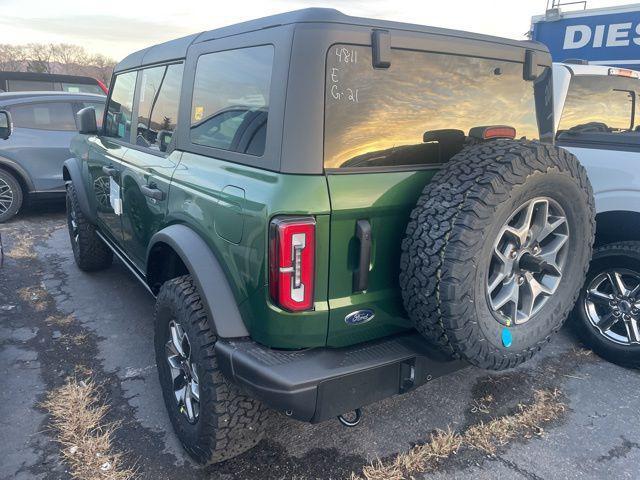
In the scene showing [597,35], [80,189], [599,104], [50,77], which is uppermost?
[597,35]

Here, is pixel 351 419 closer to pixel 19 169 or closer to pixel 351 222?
pixel 351 222

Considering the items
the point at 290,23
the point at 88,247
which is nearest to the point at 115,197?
the point at 88,247

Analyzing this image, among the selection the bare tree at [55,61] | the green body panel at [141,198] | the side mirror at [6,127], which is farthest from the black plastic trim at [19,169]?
the bare tree at [55,61]

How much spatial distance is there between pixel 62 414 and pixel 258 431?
3.90 ft

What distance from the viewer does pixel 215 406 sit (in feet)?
6.94

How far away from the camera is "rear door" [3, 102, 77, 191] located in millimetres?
6594

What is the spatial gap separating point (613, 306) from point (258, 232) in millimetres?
2618

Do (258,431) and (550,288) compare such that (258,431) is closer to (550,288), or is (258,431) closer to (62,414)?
(62,414)

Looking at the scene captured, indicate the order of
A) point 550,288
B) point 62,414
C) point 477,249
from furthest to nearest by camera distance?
1. point 62,414
2. point 550,288
3. point 477,249

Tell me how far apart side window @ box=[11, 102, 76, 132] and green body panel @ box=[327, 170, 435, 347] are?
630cm

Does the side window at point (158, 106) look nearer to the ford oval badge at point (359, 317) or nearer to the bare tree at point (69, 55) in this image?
the ford oval badge at point (359, 317)

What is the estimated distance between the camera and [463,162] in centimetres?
196

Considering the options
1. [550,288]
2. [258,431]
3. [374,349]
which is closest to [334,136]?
[374,349]

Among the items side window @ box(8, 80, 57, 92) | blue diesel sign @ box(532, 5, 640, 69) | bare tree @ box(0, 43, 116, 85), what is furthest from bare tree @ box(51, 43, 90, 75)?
blue diesel sign @ box(532, 5, 640, 69)
